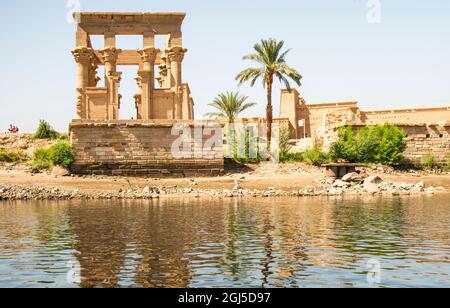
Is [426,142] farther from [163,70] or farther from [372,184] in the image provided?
Result: [163,70]

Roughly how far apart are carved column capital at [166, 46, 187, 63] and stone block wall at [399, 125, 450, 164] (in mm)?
13094

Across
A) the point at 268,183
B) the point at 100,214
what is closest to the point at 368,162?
the point at 268,183

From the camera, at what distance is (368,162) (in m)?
32.0

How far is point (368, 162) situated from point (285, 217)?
683 inches

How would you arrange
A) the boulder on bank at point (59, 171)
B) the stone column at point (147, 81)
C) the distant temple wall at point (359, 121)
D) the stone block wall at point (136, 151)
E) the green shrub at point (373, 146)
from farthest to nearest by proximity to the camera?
the distant temple wall at point (359, 121) → the green shrub at point (373, 146) → the stone column at point (147, 81) → the stone block wall at point (136, 151) → the boulder on bank at point (59, 171)

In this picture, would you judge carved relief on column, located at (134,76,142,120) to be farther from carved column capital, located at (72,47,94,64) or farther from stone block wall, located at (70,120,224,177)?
stone block wall, located at (70,120,224,177)

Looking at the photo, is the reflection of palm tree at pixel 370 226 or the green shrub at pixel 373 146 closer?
the reflection of palm tree at pixel 370 226

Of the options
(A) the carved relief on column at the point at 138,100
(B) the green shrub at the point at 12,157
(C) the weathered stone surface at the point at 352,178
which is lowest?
(C) the weathered stone surface at the point at 352,178

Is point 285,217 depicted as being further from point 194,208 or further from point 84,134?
point 84,134

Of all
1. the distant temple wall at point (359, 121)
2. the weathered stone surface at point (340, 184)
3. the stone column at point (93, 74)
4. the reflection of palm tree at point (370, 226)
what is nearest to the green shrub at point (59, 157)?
the stone column at point (93, 74)

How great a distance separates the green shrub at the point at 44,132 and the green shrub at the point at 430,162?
869 inches

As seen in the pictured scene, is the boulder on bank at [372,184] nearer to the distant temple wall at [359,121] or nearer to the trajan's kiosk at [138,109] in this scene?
the trajan's kiosk at [138,109]

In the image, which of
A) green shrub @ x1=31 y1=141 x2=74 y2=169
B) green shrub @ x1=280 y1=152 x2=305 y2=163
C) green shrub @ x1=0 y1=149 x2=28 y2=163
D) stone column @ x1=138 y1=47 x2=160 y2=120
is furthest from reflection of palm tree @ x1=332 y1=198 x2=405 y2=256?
green shrub @ x1=0 y1=149 x2=28 y2=163

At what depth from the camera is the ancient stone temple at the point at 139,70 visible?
31.8 metres
